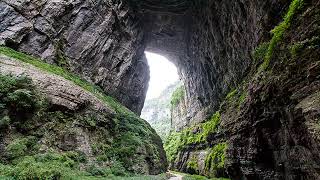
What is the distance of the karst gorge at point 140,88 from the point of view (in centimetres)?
1145

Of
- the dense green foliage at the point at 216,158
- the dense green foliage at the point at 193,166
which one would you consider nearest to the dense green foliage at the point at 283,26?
the dense green foliage at the point at 216,158

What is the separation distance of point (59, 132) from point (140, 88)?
81.9 ft

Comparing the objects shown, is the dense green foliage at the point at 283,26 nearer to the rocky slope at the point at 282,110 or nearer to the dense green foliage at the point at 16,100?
the rocky slope at the point at 282,110

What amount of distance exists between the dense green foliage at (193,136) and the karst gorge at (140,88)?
0.31 meters

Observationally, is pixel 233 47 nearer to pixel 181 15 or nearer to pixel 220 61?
pixel 220 61

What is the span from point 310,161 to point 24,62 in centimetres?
1777

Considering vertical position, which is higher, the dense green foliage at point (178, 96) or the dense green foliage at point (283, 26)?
the dense green foliage at point (178, 96)

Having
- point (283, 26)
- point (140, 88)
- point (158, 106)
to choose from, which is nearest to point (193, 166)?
point (140, 88)

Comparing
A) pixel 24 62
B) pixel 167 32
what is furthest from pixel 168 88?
pixel 24 62

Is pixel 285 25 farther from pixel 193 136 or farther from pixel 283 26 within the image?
pixel 193 136

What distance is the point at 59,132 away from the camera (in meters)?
15.4

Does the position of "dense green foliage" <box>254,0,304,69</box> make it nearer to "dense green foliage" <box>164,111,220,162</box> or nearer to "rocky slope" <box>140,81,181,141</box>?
"dense green foliage" <box>164,111,220,162</box>

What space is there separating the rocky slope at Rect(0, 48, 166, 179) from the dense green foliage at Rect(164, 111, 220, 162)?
1007cm

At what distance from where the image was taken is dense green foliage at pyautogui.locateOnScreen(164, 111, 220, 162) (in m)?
29.6
